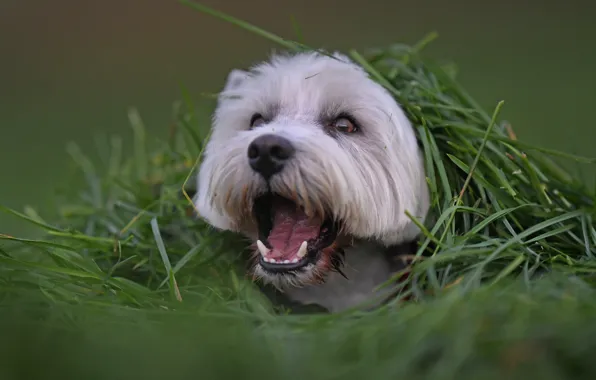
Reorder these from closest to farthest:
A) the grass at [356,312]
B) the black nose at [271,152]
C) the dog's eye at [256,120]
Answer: the grass at [356,312]
the black nose at [271,152]
the dog's eye at [256,120]

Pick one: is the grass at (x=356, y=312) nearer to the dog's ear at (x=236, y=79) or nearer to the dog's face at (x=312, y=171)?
the dog's face at (x=312, y=171)

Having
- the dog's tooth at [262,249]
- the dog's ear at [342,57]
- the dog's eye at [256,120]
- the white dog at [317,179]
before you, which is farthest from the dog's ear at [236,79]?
the dog's tooth at [262,249]

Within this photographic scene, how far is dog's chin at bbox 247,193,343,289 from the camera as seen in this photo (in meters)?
3.02

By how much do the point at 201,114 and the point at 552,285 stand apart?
10.3 feet

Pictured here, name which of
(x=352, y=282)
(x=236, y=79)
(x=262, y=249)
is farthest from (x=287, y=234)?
(x=236, y=79)

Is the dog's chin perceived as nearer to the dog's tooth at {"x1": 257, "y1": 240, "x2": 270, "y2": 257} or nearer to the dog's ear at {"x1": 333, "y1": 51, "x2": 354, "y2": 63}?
the dog's tooth at {"x1": 257, "y1": 240, "x2": 270, "y2": 257}

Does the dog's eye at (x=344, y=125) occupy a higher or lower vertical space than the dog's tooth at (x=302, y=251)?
higher

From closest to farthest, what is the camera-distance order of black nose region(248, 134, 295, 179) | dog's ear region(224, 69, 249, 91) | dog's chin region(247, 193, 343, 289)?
1. black nose region(248, 134, 295, 179)
2. dog's chin region(247, 193, 343, 289)
3. dog's ear region(224, 69, 249, 91)

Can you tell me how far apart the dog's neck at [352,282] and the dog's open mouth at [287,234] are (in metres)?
0.17

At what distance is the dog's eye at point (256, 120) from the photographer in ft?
10.9

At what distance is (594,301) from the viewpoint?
241 cm

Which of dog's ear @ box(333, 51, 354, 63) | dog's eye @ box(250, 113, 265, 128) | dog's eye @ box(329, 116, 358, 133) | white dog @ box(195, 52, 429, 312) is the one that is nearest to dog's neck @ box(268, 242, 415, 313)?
white dog @ box(195, 52, 429, 312)

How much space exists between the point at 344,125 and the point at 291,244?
0.51 meters

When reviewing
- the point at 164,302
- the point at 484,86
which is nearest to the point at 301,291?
the point at 164,302
